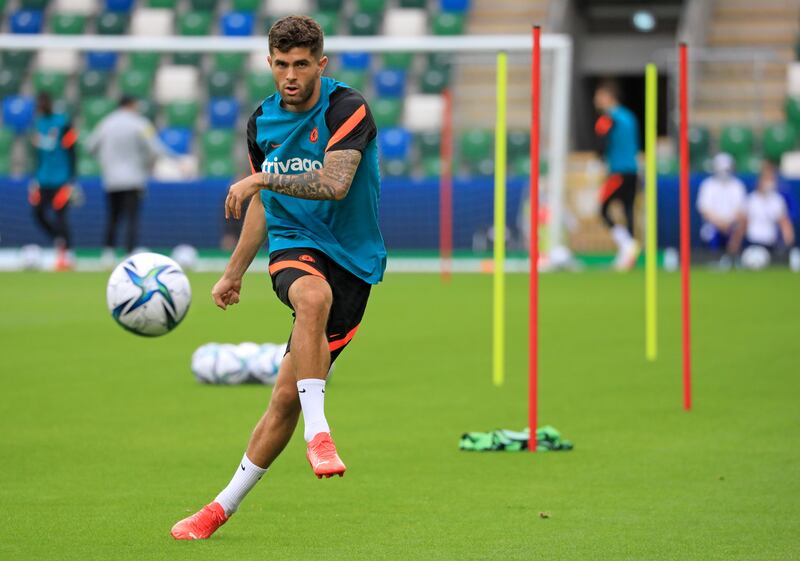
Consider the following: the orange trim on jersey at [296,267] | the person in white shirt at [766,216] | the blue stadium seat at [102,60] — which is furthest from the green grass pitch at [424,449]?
the blue stadium seat at [102,60]

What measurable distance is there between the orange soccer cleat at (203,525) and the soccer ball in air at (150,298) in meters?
1.41

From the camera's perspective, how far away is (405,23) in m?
30.8

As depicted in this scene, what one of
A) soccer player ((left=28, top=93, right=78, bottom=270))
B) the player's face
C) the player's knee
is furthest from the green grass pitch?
soccer player ((left=28, top=93, right=78, bottom=270))

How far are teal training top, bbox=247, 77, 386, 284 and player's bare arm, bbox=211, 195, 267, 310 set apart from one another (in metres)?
0.07

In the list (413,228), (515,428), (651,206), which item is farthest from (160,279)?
(413,228)

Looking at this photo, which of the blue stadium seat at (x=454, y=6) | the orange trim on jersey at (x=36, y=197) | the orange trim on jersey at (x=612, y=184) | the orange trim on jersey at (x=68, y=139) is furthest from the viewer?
the blue stadium seat at (x=454, y=6)

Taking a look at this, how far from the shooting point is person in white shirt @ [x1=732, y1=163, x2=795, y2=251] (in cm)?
2386

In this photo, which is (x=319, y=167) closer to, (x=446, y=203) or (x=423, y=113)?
(x=446, y=203)

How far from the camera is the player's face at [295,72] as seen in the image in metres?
5.62

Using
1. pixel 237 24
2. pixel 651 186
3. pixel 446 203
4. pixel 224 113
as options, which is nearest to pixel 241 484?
pixel 651 186

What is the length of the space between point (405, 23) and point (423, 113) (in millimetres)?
3316

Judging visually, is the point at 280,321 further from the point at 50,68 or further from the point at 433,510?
the point at 50,68

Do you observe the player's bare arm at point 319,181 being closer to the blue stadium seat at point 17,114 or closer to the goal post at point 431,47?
A: the goal post at point 431,47

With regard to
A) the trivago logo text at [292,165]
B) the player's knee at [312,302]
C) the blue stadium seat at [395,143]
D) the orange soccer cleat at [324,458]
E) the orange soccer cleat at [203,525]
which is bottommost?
the orange soccer cleat at [203,525]
